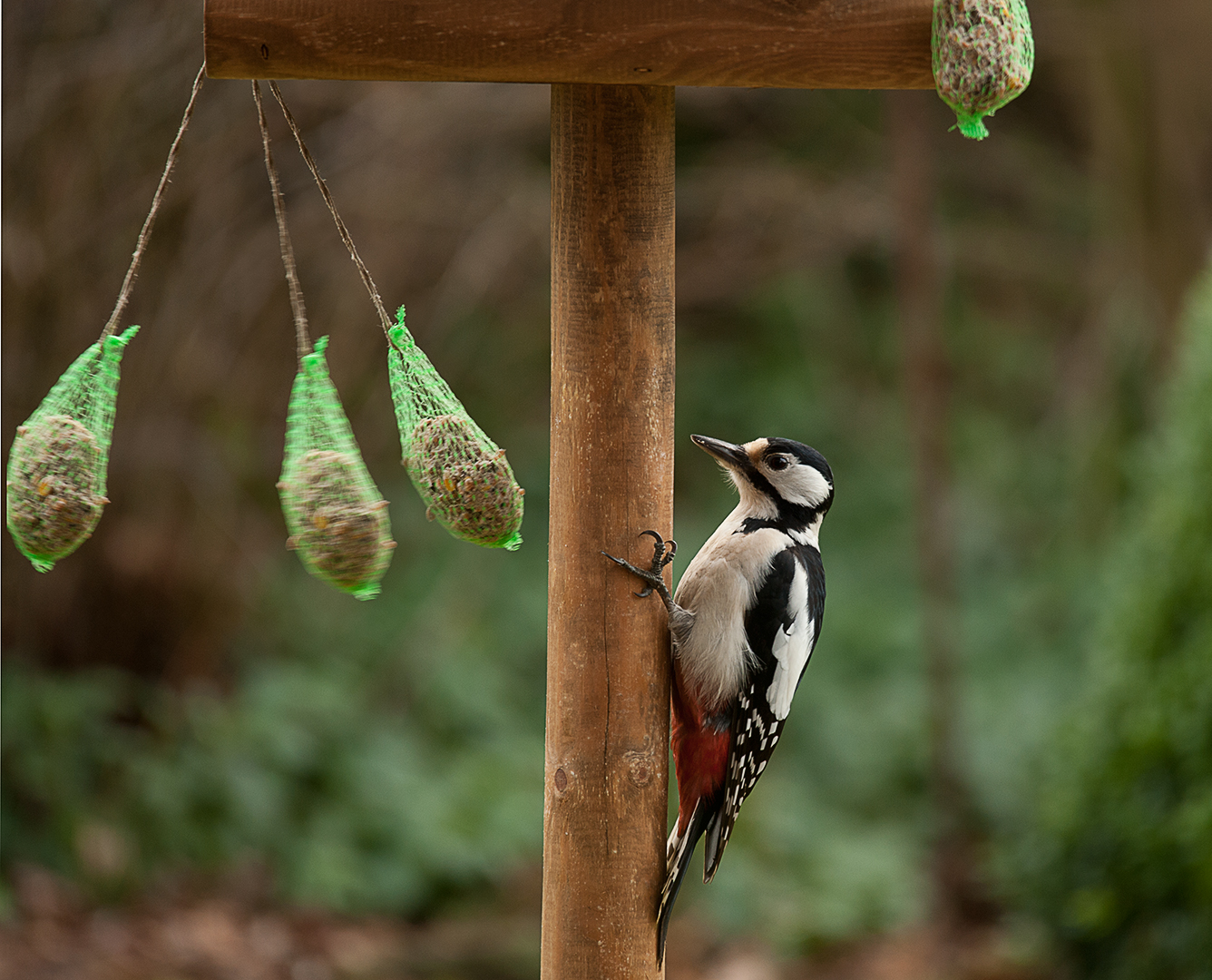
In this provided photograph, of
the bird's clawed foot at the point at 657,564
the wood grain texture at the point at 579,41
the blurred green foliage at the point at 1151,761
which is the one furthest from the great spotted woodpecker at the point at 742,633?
the blurred green foliage at the point at 1151,761

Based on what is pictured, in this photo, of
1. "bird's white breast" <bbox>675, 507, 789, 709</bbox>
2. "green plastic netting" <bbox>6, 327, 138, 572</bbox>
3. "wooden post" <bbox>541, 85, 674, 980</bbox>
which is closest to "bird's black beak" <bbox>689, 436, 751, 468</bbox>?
"bird's white breast" <bbox>675, 507, 789, 709</bbox>

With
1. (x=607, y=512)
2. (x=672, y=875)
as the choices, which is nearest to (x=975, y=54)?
(x=607, y=512)

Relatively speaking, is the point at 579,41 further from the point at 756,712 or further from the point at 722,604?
the point at 756,712

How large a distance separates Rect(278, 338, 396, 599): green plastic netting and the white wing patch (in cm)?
93

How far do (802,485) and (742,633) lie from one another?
13.7 inches

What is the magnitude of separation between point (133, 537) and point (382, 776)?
1.41 m

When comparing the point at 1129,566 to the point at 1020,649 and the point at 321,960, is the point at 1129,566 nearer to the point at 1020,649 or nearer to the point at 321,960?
the point at 321,960

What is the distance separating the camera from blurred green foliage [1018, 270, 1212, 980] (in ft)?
11.4

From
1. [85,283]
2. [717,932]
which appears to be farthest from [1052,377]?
[85,283]

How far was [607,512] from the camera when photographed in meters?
2.18

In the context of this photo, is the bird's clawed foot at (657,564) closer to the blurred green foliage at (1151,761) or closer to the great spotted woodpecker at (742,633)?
the great spotted woodpecker at (742,633)

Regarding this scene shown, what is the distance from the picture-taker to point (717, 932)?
210 inches

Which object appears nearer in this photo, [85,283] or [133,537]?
[85,283]

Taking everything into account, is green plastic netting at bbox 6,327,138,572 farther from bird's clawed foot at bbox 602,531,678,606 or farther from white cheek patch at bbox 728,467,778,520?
white cheek patch at bbox 728,467,778,520
